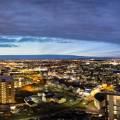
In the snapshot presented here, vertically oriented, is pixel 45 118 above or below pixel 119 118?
below

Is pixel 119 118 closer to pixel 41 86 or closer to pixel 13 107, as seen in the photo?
pixel 13 107

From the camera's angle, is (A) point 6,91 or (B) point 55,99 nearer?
(B) point 55,99

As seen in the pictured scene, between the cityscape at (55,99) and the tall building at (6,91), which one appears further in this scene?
the tall building at (6,91)

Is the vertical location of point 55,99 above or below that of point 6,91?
below

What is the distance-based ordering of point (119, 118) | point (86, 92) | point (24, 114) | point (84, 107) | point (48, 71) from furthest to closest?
point (48, 71)
point (86, 92)
point (84, 107)
point (24, 114)
point (119, 118)

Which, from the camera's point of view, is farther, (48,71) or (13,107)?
(48,71)

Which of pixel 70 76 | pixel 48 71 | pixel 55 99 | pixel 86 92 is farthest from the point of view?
pixel 48 71

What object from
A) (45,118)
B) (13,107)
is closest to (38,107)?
(13,107)

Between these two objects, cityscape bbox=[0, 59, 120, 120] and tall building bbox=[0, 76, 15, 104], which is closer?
cityscape bbox=[0, 59, 120, 120]
